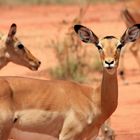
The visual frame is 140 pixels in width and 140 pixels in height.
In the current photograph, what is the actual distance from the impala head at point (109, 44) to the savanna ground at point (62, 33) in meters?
1.16

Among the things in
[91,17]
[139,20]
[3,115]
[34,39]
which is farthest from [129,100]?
[91,17]

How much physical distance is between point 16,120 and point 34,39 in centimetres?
1643

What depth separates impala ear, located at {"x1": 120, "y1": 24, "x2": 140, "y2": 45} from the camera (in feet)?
28.9

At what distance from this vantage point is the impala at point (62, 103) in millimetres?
8352

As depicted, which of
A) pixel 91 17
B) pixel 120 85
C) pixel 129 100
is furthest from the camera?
pixel 91 17

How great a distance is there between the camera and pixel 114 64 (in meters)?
8.30

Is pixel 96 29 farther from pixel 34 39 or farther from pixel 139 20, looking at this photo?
pixel 139 20

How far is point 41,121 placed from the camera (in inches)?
336

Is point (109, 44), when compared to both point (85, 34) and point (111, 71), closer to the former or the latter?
point (111, 71)

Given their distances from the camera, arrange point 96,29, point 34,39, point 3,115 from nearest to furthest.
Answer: point 3,115 < point 34,39 < point 96,29

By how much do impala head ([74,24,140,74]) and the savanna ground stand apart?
116cm

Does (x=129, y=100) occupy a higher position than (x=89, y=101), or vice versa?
(x=89, y=101)

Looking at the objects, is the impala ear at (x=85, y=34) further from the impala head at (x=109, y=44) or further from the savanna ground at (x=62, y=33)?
the savanna ground at (x=62, y=33)

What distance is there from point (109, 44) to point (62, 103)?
84 cm
